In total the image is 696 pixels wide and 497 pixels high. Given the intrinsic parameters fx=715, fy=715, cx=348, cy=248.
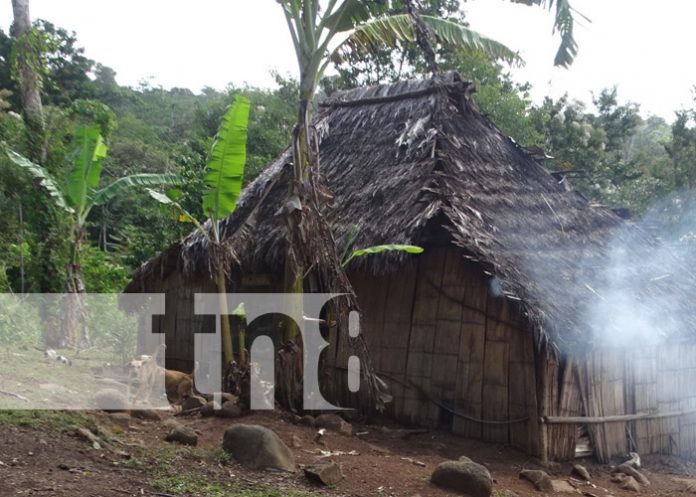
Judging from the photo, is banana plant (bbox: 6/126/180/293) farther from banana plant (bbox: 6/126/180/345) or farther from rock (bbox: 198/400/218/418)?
rock (bbox: 198/400/218/418)

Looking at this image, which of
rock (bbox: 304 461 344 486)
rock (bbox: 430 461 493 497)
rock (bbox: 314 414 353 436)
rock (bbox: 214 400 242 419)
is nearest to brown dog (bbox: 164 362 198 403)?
rock (bbox: 214 400 242 419)

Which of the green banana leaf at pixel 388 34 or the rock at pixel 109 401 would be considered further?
the green banana leaf at pixel 388 34

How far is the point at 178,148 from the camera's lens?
19.5 meters

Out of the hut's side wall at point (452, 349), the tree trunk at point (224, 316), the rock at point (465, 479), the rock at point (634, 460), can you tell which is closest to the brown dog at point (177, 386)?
the tree trunk at point (224, 316)

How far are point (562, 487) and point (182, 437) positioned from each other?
3.29 m

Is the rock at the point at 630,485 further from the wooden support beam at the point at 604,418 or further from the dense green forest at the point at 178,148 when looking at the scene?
the dense green forest at the point at 178,148

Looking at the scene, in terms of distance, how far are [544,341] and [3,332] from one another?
222 inches

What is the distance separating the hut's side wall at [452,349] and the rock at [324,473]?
249cm

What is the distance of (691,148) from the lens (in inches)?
626

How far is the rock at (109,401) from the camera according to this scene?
638 centimetres

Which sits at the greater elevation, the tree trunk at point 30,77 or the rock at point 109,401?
the tree trunk at point 30,77

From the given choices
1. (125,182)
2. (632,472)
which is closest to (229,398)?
(632,472)

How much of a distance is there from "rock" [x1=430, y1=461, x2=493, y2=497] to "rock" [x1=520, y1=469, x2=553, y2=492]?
89cm

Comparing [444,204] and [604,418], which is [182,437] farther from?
[604,418]
